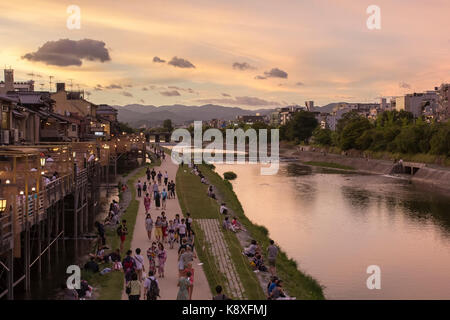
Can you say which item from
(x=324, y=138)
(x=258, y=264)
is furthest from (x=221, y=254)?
(x=324, y=138)

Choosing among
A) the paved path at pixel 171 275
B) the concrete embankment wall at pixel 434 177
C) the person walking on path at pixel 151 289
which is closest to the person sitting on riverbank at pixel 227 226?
the paved path at pixel 171 275

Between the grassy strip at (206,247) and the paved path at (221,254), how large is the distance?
21 centimetres

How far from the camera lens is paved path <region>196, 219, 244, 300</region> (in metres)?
19.1

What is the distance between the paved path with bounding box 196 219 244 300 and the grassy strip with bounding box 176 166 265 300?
21 centimetres

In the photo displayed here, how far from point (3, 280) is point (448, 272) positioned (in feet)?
74.8

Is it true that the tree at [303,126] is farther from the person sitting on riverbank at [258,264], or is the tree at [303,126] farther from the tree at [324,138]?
the person sitting on riverbank at [258,264]

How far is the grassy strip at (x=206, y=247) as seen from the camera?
63.6ft

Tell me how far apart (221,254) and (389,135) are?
8440 cm

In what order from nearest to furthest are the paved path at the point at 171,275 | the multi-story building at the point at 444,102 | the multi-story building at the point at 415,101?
the paved path at the point at 171,275, the multi-story building at the point at 444,102, the multi-story building at the point at 415,101

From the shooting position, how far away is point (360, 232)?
36625 millimetres

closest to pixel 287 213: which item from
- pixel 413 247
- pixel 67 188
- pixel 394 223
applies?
pixel 394 223

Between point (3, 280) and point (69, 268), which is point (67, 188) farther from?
point (3, 280)

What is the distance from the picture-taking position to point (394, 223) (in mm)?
40188
